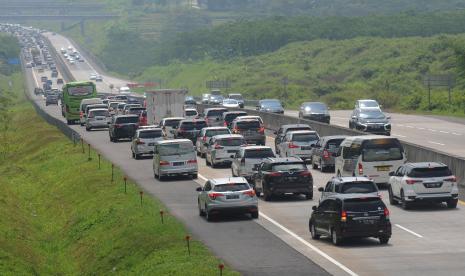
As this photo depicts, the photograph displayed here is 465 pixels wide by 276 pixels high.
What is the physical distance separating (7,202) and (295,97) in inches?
3879

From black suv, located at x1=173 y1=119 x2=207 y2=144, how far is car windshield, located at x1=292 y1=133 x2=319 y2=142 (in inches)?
464

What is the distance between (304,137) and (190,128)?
12.6 m

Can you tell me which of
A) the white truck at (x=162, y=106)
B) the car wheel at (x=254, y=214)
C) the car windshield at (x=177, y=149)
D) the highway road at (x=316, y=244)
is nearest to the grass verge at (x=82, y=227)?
the highway road at (x=316, y=244)

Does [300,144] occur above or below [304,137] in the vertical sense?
below

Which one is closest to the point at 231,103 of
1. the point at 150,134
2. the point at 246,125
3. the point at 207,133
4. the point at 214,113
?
the point at 214,113

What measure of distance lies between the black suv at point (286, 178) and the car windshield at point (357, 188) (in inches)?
302

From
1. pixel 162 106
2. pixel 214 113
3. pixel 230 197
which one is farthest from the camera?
pixel 162 106

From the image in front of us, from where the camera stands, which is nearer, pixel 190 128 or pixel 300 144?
pixel 300 144

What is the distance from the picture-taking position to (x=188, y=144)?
51.7 m

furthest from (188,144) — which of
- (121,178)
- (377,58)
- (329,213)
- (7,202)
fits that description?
(377,58)

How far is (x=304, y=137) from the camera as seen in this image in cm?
5675

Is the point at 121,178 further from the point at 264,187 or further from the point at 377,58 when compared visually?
the point at 377,58

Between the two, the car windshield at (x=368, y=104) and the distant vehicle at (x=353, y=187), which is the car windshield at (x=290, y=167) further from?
the car windshield at (x=368, y=104)

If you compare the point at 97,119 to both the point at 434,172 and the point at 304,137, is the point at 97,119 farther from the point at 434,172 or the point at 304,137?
the point at 434,172
